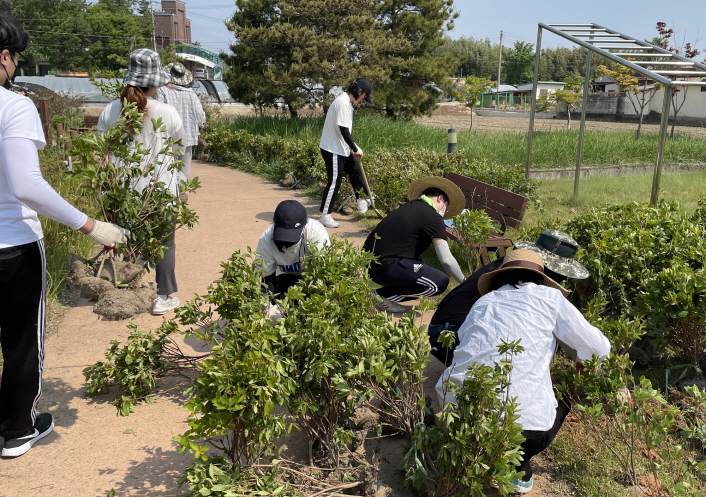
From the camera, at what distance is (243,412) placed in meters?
2.27

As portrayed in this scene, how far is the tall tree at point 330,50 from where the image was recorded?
52.4 ft

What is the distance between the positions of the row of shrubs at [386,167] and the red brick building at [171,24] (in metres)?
76.1

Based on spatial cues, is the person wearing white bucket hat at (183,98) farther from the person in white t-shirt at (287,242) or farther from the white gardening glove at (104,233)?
the white gardening glove at (104,233)

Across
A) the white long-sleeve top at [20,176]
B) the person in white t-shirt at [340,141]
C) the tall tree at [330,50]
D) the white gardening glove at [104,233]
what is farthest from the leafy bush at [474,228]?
the tall tree at [330,50]

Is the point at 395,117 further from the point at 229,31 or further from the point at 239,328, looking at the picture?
the point at 239,328

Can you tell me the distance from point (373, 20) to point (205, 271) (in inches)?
519

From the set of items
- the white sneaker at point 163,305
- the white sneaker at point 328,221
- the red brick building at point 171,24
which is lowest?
the white sneaker at point 163,305

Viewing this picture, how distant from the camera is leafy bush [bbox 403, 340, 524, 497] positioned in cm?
226

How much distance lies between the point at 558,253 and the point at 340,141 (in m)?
4.05

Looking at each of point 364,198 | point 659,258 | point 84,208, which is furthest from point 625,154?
point 84,208

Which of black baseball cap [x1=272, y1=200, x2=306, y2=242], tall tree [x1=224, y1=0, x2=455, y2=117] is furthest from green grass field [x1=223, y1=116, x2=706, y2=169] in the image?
black baseball cap [x1=272, y1=200, x2=306, y2=242]

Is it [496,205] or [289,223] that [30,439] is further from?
[496,205]

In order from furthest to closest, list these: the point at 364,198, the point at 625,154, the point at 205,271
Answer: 1. the point at 625,154
2. the point at 364,198
3. the point at 205,271

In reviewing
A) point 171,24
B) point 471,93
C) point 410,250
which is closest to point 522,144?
point 410,250
